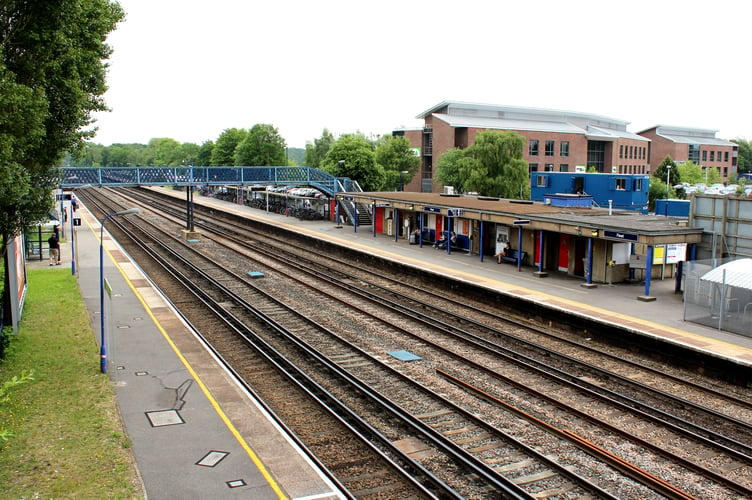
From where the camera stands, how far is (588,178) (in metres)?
48.7

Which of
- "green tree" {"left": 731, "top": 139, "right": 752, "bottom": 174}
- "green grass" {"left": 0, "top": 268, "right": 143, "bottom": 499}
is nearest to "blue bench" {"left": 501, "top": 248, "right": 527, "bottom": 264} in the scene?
"green grass" {"left": 0, "top": 268, "right": 143, "bottom": 499}

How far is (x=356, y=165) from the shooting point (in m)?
71.7

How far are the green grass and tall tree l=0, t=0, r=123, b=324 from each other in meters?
3.64

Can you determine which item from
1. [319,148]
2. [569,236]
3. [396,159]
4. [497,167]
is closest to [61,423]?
[569,236]

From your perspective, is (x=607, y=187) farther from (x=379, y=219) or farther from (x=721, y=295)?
(x=721, y=295)

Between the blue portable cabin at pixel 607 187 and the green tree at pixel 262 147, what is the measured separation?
56467 mm

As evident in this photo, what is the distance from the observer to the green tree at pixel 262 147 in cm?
9819

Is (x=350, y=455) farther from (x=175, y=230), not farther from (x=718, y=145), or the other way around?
(x=718, y=145)

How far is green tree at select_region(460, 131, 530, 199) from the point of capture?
65.2m

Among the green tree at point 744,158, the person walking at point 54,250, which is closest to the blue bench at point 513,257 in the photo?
the person walking at point 54,250

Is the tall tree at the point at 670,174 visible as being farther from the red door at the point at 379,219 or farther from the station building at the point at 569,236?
the station building at the point at 569,236

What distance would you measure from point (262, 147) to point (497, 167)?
44.2 m

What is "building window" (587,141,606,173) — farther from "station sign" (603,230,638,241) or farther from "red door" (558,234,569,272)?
"station sign" (603,230,638,241)

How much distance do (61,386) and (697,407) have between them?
15.7m
